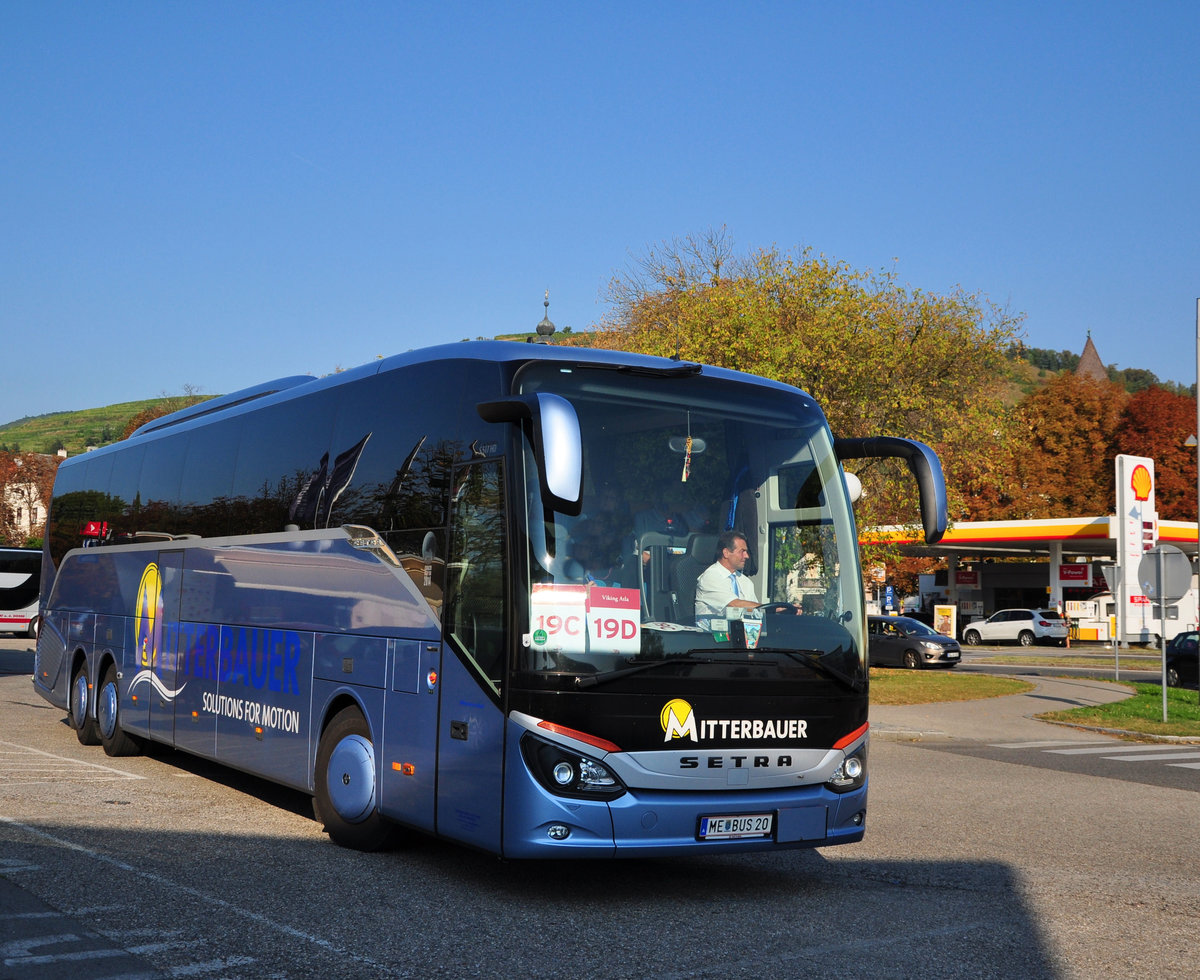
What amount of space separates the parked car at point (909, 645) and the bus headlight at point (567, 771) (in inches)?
1178

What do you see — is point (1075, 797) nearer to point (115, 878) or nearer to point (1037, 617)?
point (115, 878)

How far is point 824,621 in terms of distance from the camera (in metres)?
7.56

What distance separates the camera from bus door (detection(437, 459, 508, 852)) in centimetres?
694

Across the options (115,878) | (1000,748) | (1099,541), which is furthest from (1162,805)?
(1099,541)

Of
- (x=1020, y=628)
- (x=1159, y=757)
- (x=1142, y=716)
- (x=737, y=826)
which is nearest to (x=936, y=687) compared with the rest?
(x=1142, y=716)

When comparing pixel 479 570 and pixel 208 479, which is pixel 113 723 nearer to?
pixel 208 479

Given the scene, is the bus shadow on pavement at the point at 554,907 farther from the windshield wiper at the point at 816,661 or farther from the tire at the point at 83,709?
the tire at the point at 83,709

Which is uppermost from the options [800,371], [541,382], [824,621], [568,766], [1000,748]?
[800,371]

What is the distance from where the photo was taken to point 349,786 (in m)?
8.44

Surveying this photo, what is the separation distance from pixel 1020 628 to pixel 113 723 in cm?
5160

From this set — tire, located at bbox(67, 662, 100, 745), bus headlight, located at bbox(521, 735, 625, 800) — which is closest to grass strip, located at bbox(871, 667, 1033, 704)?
tire, located at bbox(67, 662, 100, 745)

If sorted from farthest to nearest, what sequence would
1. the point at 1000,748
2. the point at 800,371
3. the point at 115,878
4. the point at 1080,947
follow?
1. the point at 800,371
2. the point at 1000,748
3. the point at 115,878
4. the point at 1080,947

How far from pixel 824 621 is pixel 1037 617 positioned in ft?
177

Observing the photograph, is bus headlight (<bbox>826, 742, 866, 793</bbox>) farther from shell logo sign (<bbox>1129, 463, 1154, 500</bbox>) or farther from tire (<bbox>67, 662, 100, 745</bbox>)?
shell logo sign (<bbox>1129, 463, 1154, 500</bbox>)
